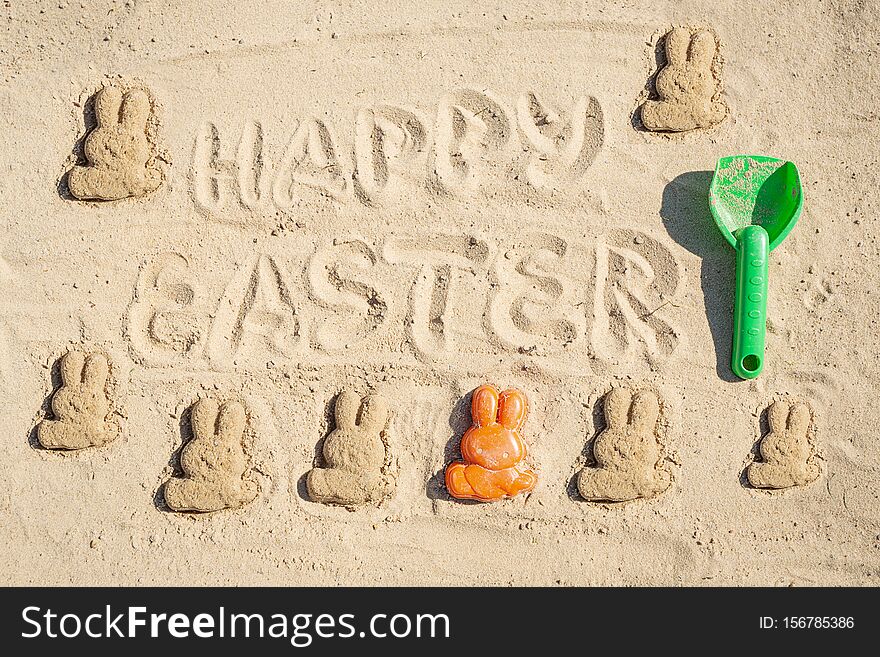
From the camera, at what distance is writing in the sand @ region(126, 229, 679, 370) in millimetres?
2326

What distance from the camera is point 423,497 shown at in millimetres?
2314

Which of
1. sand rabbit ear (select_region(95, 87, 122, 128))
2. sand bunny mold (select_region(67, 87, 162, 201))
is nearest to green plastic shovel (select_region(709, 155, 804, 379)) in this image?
sand bunny mold (select_region(67, 87, 162, 201))

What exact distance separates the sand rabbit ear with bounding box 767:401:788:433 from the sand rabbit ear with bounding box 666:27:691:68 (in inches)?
40.5

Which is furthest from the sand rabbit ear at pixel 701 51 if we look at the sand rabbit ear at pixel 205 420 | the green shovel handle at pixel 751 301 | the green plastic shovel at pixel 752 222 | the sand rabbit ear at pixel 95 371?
the sand rabbit ear at pixel 95 371

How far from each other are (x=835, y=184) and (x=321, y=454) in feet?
5.54

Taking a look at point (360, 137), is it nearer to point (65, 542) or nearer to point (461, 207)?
point (461, 207)

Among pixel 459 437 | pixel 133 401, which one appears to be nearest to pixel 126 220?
pixel 133 401

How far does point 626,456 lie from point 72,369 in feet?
5.30

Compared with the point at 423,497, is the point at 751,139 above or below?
above

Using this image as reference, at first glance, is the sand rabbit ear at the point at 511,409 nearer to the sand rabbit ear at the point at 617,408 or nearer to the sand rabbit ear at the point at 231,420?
the sand rabbit ear at the point at 617,408

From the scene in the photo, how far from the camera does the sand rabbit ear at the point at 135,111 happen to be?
2.36m

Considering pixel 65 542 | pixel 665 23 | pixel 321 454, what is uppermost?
pixel 665 23

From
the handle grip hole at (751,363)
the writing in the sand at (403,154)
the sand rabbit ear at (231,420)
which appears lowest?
the sand rabbit ear at (231,420)

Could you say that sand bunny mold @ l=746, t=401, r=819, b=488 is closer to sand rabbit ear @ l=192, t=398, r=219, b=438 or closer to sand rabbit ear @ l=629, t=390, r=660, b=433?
sand rabbit ear @ l=629, t=390, r=660, b=433
